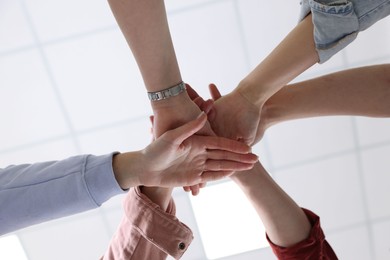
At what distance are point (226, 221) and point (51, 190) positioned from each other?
1419 mm

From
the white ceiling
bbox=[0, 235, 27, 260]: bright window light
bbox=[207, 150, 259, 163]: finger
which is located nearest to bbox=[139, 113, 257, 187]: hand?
bbox=[207, 150, 259, 163]: finger

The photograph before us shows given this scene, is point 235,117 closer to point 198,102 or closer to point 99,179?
point 198,102

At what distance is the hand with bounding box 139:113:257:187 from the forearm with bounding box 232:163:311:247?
0.08 meters

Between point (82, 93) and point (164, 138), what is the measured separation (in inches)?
38.2

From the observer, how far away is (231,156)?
1.33m

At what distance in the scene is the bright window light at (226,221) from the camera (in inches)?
92.3

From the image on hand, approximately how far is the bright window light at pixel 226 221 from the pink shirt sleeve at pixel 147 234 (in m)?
1.07

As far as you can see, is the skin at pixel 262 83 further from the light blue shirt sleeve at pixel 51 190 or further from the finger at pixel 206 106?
the light blue shirt sleeve at pixel 51 190

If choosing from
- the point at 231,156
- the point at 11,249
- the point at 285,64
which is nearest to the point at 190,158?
the point at 231,156

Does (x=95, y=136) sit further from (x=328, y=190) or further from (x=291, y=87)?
(x=328, y=190)

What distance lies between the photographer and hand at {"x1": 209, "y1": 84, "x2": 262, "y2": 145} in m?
1.43

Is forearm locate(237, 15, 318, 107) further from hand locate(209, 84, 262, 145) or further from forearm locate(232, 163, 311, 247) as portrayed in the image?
forearm locate(232, 163, 311, 247)

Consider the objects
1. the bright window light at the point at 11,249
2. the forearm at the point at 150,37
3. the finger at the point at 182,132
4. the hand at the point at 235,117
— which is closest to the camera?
the forearm at the point at 150,37

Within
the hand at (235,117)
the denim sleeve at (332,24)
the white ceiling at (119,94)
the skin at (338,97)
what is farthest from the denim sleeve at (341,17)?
the white ceiling at (119,94)
